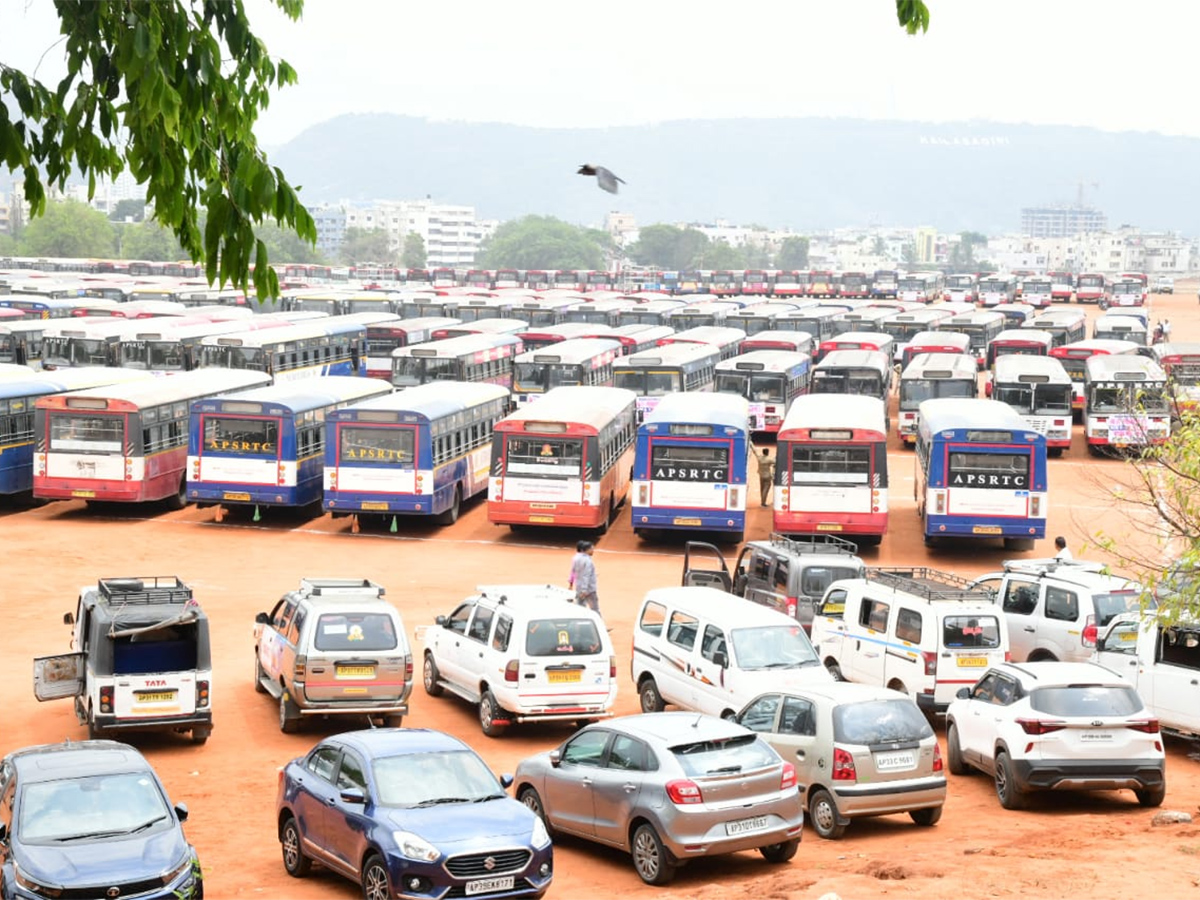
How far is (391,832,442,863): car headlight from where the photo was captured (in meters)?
12.8

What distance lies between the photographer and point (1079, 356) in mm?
58062

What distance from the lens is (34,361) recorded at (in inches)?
2303

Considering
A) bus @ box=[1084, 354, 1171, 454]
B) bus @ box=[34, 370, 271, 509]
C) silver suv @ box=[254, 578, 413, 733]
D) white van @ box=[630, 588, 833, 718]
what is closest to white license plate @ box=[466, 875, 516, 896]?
white van @ box=[630, 588, 833, 718]

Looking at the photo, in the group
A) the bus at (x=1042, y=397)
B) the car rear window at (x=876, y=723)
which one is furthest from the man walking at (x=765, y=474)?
the car rear window at (x=876, y=723)

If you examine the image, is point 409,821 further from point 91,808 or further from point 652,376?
point 652,376

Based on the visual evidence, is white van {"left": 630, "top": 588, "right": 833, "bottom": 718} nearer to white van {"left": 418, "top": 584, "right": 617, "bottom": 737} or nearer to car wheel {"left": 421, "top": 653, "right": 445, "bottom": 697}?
white van {"left": 418, "top": 584, "right": 617, "bottom": 737}

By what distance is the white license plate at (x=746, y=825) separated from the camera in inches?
566

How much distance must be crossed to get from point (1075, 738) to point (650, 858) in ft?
16.2

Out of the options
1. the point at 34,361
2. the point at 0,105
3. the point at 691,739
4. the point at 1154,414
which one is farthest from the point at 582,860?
the point at 34,361

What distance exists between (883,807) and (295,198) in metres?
9.42

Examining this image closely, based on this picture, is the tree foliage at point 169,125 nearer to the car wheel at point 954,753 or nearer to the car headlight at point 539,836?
the car headlight at point 539,836

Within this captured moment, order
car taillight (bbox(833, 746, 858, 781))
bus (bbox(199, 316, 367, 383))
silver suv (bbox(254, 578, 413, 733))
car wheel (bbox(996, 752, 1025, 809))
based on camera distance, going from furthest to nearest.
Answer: bus (bbox(199, 316, 367, 383)) < silver suv (bbox(254, 578, 413, 733)) < car wheel (bbox(996, 752, 1025, 809)) < car taillight (bbox(833, 746, 858, 781))

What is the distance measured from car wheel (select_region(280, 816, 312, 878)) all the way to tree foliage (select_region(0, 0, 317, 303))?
6.53 meters

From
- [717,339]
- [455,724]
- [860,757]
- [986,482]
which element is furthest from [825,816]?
[717,339]
